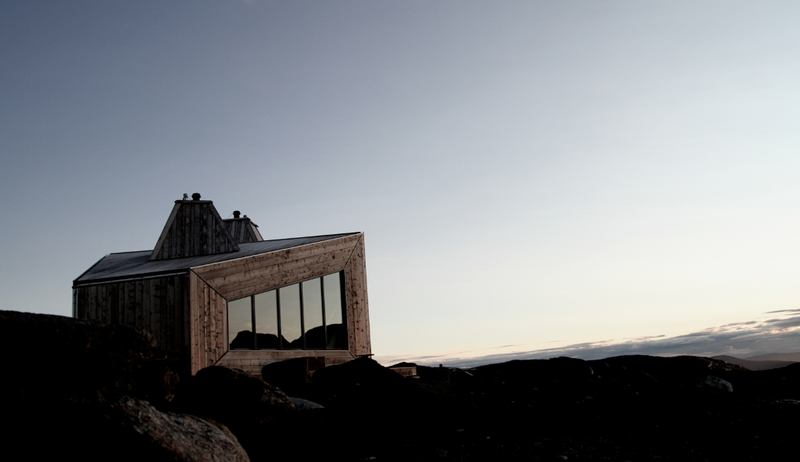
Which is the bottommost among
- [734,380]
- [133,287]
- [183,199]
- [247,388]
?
[734,380]

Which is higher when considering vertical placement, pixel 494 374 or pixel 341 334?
pixel 341 334

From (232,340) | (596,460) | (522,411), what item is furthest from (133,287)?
(596,460)

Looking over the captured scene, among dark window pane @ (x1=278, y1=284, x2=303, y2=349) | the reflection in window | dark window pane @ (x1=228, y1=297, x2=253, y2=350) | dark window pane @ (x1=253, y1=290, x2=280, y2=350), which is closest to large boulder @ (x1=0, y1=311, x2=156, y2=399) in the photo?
dark window pane @ (x1=228, y1=297, x2=253, y2=350)

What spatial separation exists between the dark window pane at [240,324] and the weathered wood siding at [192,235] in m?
4.28

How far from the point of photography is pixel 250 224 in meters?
29.5

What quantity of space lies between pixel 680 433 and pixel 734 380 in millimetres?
10055

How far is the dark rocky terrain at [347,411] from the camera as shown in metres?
6.43

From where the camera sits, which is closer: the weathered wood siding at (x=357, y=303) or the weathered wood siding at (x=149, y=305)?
the weathered wood siding at (x=149, y=305)

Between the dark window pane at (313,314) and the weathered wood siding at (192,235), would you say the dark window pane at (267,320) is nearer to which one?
the dark window pane at (313,314)

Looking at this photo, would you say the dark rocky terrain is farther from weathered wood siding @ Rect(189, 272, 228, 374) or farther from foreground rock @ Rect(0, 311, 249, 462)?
weathered wood siding @ Rect(189, 272, 228, 374)

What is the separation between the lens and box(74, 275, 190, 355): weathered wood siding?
639 inches

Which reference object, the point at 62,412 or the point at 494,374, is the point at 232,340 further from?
the point at 62,412

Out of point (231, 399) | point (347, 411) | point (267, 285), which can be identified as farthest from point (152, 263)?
point (347, 411)

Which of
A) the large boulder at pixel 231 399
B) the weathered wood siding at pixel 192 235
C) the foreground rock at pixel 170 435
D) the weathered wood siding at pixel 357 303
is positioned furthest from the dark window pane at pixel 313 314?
the foreground rock at pixel 170 435
